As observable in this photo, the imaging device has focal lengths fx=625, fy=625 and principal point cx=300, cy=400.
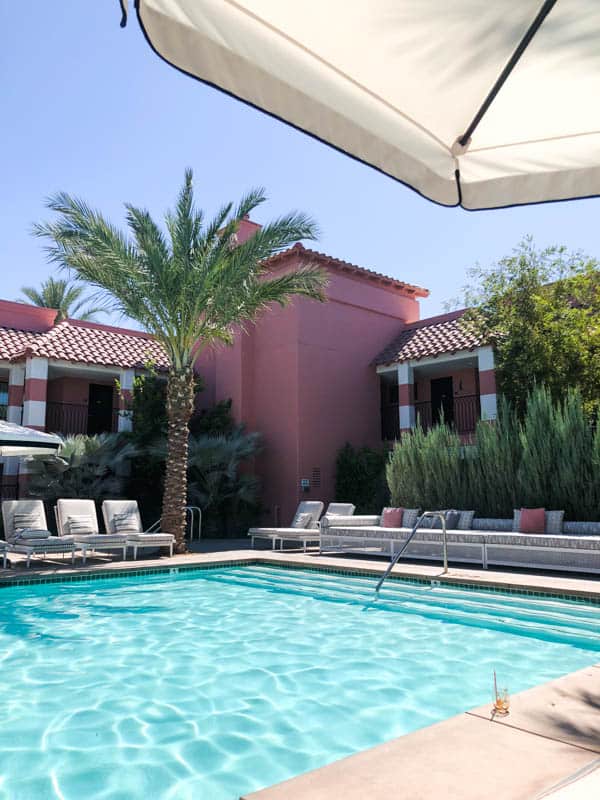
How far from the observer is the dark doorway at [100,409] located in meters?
20.8

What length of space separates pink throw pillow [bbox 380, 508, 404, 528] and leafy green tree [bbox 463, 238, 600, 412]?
416 centimetres

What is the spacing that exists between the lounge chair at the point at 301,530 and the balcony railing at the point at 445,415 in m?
5.22

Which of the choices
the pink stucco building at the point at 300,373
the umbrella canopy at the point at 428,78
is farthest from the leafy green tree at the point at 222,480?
the umbrella canopy at the point at 428,78

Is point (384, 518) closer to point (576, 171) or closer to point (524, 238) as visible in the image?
point (524, 238)

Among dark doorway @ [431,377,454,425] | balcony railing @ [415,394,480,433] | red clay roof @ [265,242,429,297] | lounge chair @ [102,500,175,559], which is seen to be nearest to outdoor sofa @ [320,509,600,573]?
lounge chair @ [102,500,175,559]

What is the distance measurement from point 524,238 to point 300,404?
719 cm

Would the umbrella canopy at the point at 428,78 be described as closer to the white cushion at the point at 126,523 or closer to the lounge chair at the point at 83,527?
the lounge chair at the point at 83,527

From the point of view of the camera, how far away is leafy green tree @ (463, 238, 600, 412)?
1348 cm

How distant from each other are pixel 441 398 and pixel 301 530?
8244 millimetres

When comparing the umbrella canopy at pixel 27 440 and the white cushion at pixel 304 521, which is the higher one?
the umbrella canopy at pixel 27 440

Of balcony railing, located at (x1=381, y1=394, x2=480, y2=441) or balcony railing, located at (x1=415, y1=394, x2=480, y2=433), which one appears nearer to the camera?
balcony railing, located at (x1=415, y1=394, x2=480, y2=433)

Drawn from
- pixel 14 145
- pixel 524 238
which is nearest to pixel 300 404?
pixel 524 238

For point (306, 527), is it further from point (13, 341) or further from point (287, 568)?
point (13, 341)

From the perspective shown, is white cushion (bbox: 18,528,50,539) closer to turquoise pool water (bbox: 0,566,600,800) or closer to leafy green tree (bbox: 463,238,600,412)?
turquoise pool water (bbox: 0,566,600,800)
